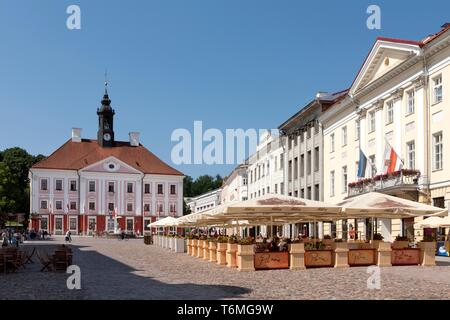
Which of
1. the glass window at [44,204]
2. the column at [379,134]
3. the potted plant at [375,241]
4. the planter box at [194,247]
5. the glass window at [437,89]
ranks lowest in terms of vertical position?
the planter box at [194,247]

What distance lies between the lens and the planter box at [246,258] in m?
21.0

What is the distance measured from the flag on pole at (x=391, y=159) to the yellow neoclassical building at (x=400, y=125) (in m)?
0.12

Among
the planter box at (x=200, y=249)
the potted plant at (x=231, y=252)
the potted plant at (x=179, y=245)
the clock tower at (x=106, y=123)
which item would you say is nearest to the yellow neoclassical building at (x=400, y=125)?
the planter box at (x=200, y=249)

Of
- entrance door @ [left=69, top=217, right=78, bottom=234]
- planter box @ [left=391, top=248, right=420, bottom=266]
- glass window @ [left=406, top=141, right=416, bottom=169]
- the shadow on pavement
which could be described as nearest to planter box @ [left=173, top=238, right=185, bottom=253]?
glass window @ [left=406, top=141, right=416, bottom=169]

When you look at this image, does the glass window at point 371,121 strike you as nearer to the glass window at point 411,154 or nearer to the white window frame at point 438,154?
A: the glass window at point 411,154

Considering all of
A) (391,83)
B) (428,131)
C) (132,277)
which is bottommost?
(132,277)

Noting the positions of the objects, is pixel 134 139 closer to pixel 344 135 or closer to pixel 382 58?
pixel 344 135

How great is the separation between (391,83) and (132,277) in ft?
74.7

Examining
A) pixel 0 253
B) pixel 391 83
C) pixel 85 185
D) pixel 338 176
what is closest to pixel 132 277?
pixel 0 253

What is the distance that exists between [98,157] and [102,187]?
18.7 ft

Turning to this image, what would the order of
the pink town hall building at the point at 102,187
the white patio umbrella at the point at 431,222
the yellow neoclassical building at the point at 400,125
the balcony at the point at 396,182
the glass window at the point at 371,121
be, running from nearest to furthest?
the white patio umbrella at the point at 431,222 → the yellow neoclassical building at the point at 400,125 → the balcony at the point at 396,182 → the glass window at the point at 371,121 → the pink town hall building at the point at 102,187

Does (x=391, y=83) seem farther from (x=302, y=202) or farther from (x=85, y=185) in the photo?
(x=85, y=185)
